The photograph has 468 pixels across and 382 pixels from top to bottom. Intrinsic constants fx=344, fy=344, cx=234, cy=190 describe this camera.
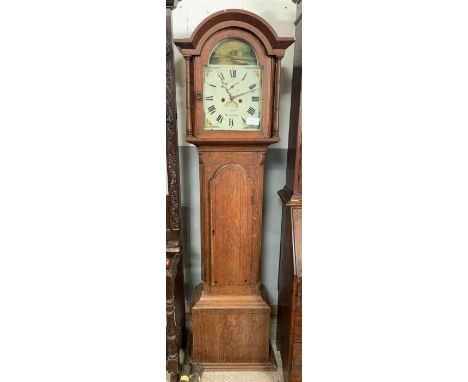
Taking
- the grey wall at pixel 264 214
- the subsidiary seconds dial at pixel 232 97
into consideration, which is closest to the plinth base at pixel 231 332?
the grey wall at pixel 264 214

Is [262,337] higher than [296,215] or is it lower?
lower

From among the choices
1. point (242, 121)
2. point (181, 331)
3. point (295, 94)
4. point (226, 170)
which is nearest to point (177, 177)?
point (226, 170)

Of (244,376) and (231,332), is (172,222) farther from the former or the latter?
(244,376)

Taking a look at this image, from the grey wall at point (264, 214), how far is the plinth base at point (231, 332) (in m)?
A: 0.35

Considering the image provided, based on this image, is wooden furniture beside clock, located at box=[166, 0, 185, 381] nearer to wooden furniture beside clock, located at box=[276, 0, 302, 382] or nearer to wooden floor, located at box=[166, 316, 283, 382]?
wooden floor, located at box=[166, 316, 283, 382]

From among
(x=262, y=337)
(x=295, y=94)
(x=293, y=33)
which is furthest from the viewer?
(x=293, y=33)

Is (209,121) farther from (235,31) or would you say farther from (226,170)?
(235,31)

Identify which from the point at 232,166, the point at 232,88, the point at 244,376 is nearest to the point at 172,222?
the point at 232,166

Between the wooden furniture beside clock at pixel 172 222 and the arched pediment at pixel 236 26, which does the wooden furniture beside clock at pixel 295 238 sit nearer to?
the arched pediment at pixel 236 26

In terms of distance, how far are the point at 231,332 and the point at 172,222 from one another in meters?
0.56

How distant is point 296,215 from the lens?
54.9 inches
